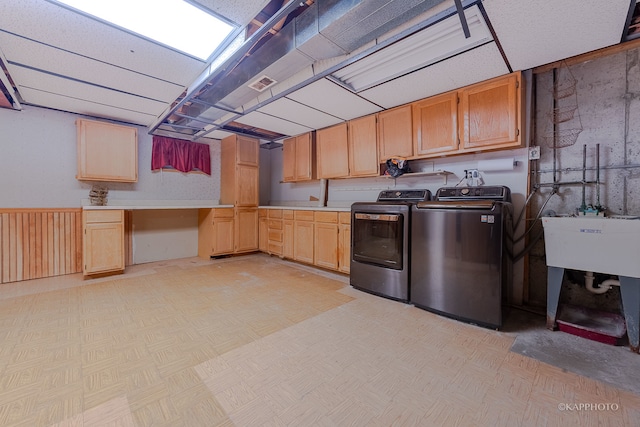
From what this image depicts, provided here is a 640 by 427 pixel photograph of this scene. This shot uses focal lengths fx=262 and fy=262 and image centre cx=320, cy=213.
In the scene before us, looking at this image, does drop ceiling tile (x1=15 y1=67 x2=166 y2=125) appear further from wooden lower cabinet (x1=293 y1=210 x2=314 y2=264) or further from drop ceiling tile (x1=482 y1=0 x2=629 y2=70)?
drop ceiling tile (x1=482 y1=0 x2=629 y2=70)

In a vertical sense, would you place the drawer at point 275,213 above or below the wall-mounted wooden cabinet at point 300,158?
below

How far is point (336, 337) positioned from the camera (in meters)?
2.04

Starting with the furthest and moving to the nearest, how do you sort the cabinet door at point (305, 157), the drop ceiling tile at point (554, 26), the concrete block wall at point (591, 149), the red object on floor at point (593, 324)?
1. the cabinet door at point (305, 157)
2. the concrete block wall at point (591, 149)
3. the red object on floor at point (593, 324)
4. the drop ceiling tile at point (554, 26)

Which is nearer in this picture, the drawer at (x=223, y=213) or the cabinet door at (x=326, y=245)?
the cabinet door at (x=326, y=245)

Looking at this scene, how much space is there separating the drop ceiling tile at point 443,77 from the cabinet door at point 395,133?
18cm

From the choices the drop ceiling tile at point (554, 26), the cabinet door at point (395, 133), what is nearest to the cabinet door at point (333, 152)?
the cabinet door at point (395, 133)

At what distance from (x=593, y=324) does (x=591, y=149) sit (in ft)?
4.95

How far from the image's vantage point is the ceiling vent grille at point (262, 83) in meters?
2.59

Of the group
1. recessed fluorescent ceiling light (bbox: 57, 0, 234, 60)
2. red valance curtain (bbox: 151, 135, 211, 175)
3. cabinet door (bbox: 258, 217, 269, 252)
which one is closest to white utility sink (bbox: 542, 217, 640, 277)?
recessed fluorescent ceiling light (bbox: 57, 0, 234, 60)

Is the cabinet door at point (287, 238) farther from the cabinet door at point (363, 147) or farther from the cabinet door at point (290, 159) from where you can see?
the cabinet door at point (363, 147)

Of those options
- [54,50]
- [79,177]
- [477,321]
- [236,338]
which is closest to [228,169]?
[79,177]

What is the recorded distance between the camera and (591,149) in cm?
236

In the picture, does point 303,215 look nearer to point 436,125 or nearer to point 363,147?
point 363,147

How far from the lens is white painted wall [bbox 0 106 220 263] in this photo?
3484 mm
